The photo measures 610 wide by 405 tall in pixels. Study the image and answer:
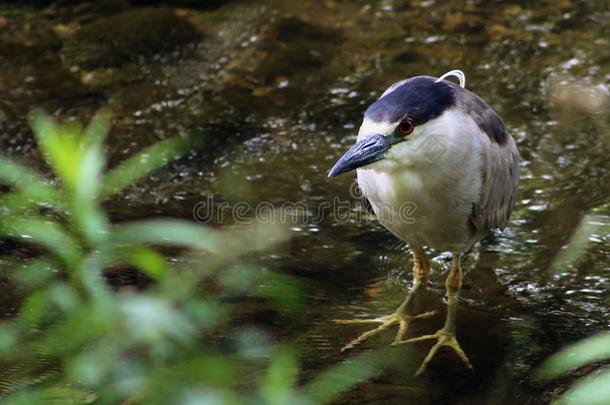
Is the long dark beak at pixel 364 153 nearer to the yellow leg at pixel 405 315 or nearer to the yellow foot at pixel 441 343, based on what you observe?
the yellow leg at pixel 405 315

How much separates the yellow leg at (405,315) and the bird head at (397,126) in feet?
2.50

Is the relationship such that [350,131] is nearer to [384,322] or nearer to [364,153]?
[384,322]

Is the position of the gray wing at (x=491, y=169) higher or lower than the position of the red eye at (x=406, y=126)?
lower

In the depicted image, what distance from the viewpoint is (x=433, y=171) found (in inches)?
132

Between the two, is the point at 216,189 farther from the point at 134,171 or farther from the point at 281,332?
the point at 134,171

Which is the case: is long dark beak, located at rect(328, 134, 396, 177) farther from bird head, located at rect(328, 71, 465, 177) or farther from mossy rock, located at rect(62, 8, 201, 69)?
mossy rock, located at rect(62, 8, 201, 69)

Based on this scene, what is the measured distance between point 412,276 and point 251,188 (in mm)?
1057

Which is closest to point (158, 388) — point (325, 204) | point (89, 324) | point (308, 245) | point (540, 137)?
point (89, 324)

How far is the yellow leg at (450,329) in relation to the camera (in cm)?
344

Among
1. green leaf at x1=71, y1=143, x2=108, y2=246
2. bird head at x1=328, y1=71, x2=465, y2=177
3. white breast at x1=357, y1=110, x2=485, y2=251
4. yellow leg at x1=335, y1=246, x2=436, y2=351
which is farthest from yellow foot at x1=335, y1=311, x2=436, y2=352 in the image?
green leaf at x1=71, y1=143, x2=108, y2=246

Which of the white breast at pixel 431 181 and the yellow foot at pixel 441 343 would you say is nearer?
the white breast at pixel 431 181

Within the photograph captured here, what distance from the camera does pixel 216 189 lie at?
461 centimetres

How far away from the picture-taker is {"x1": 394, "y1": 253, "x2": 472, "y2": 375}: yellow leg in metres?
3.44

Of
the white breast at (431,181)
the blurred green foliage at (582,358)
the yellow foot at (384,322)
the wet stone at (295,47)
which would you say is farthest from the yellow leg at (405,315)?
the wet stone at (295,47)
